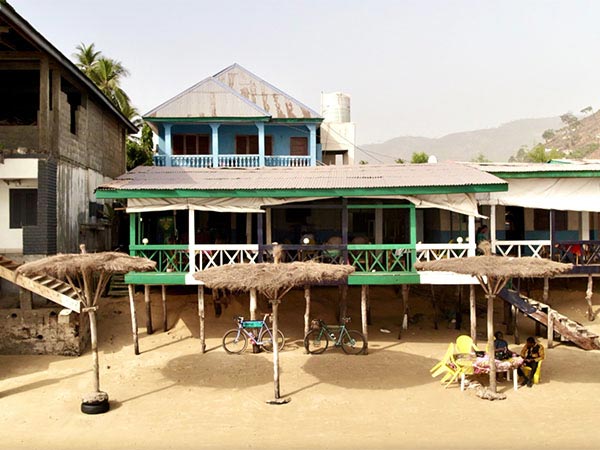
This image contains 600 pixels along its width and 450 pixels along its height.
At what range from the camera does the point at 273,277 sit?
37.2 feet

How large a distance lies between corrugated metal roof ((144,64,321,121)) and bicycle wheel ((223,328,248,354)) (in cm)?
947

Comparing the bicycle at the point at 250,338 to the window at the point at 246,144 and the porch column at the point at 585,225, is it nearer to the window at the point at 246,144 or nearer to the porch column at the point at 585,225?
the window at the point at 246,144

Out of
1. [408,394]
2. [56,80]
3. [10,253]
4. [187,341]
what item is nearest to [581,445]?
[408,394]

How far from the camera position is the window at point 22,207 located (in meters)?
17.4

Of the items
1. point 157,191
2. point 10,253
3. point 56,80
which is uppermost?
point 56,80

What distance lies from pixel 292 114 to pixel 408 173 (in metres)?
7.96

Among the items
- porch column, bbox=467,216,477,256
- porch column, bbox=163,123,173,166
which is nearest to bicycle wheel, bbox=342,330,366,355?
porch column, bbox=467,216,477,256

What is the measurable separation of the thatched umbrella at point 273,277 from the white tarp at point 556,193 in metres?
9.32

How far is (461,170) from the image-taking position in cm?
1697

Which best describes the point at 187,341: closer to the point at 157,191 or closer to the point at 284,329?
the point at 284,329

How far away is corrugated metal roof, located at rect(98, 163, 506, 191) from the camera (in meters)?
15.4

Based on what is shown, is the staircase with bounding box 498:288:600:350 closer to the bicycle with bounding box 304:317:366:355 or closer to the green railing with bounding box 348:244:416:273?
the green railing with bounding box 348:244:416:273

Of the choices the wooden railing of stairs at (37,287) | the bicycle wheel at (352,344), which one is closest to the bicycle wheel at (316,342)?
the bicycle wheel at (352,344)

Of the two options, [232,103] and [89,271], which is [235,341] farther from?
[232,103]
